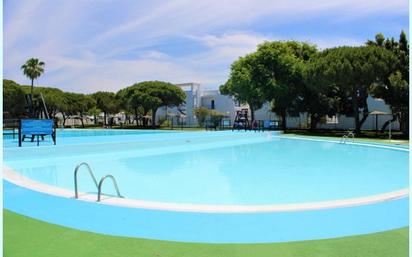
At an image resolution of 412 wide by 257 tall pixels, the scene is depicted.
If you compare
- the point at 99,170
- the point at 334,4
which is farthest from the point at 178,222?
the point at 99,170

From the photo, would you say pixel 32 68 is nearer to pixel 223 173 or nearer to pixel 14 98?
pixel 14 98

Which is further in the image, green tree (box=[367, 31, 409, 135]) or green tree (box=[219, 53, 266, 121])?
green tree (box=[219, 53, 266, 121])

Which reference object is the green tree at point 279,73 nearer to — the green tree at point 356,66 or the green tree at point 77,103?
the green tree at point 356,66

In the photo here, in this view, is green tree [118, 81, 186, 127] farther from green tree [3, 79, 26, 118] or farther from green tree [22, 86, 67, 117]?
green tree [3, 79, 26, 118]

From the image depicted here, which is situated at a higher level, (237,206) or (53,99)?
(53,99)


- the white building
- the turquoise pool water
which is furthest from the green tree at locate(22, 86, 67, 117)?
the turquoise pool water

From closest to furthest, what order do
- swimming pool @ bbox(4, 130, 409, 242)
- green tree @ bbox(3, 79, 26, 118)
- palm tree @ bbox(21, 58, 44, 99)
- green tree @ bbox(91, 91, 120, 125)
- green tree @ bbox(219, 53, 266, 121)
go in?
1. swimming pool @ bbox(4, 130, 409, 242)
2. green tree @ bbox(219, 53, 266, 121)
3. green tree @ bbox(3, 79, 26, 118)
4. palm tree @ bbox(21, 58, 44, 99)
5. green tree @ bbox(91, 91, 120, 125)

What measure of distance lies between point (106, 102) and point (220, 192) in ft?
146

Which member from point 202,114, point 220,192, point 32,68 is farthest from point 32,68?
point 220,192

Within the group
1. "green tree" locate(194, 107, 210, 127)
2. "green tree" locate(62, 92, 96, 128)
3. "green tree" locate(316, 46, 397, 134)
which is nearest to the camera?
"green tree" locate(316, 46, 397, 134)

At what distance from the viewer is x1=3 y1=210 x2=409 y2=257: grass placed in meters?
3.60

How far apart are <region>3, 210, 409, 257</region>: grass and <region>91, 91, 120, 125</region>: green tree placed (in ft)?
152

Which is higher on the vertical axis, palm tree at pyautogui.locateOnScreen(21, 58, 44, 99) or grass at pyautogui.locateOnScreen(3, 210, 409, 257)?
palm tree at pyautogui.locateOnScreen(21, 58, 44, 99)

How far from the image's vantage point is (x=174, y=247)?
3812mm
